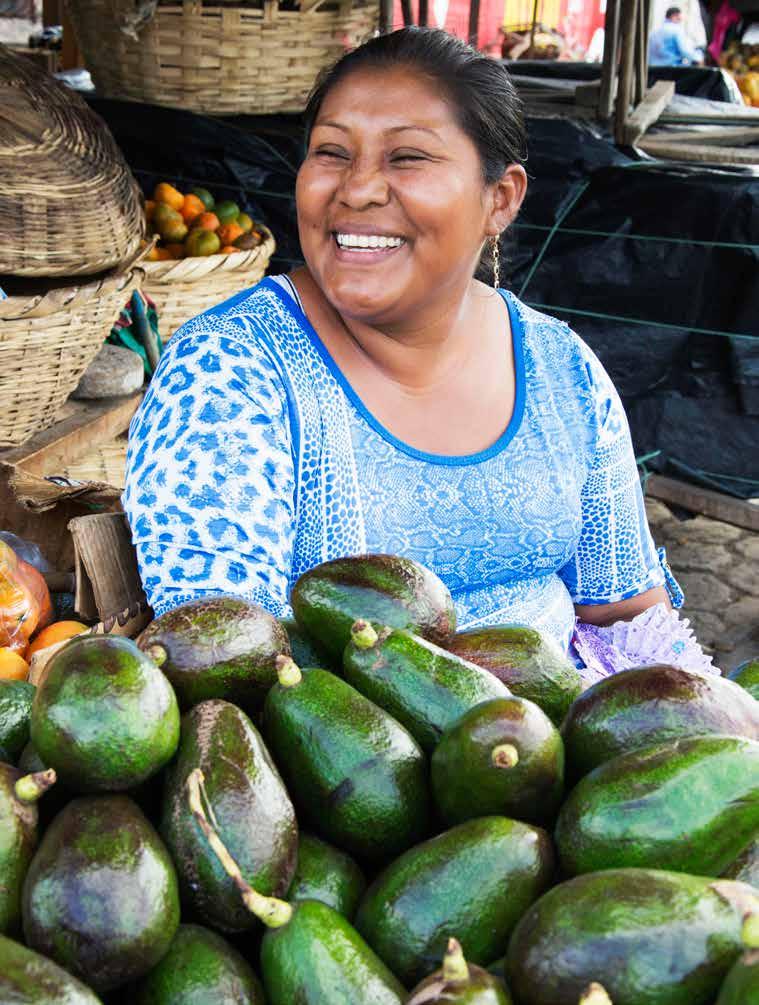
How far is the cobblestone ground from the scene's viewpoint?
14.4 feet

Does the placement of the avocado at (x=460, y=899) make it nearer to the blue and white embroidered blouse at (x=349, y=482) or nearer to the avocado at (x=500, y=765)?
the avocado at (x=500, y=765)

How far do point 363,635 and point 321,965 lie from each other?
0.30m

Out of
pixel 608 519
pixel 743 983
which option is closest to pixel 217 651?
pixel 743 983

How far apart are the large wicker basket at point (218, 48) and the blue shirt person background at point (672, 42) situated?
10618mm

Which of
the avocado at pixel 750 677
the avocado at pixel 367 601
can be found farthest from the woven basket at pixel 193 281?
the avocado at pixel 750 677

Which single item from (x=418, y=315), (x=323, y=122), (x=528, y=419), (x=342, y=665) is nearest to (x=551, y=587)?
(x=528, y=419)

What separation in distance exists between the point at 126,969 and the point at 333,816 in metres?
0.20

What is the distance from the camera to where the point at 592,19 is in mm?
20219

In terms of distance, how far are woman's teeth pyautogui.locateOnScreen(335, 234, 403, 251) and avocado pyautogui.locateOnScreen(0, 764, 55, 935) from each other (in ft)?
4.30

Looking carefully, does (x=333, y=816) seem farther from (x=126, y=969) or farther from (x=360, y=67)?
(x=360, y=67)

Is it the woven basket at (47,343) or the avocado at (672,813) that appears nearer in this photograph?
the avocado at (672,813)

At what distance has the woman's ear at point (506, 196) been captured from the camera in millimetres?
2080

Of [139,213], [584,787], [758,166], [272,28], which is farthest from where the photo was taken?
[758,166]

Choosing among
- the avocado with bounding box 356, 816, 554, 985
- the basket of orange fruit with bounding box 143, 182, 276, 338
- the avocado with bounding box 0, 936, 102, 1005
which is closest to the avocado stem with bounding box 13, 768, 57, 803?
the avocado with bounding box 0, 936, 102, 1005
